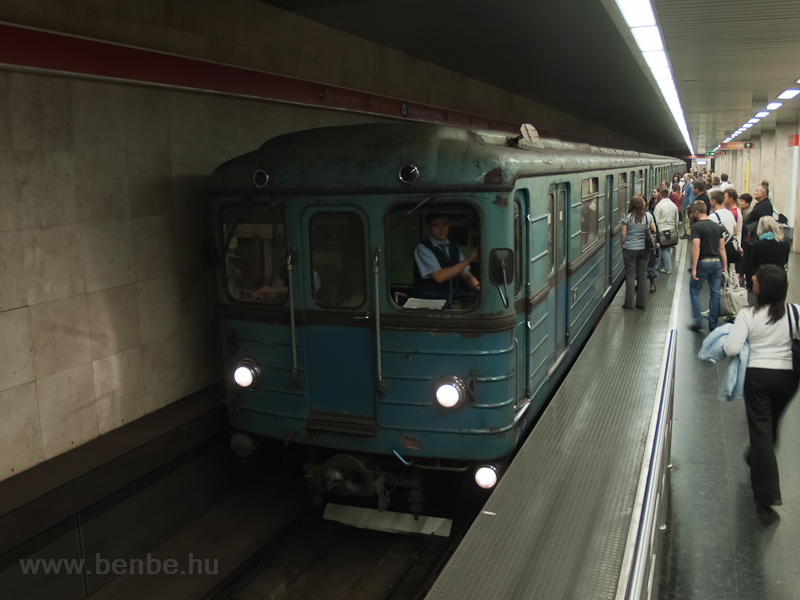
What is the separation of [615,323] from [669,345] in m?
3.07

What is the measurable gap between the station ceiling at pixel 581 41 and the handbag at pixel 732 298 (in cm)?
318

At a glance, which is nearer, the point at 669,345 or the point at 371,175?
the point at 371,175

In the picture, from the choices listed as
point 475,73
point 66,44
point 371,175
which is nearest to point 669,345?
point 371,175

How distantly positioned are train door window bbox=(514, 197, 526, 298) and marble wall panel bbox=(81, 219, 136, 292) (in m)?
3.17

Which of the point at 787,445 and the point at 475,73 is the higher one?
the point at 475,73

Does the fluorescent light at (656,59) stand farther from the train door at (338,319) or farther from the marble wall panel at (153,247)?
the marble wall panel at (153,247)

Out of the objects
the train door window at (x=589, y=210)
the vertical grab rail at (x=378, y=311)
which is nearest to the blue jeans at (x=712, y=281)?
the train door window at (x=589, y=210)

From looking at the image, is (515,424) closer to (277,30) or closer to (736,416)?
(736,416)

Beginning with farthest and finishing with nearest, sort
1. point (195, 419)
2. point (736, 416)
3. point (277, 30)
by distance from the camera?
1. point (277, 30)
2. point (736, 416)
3. point (195, 419)

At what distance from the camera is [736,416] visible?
7137mm

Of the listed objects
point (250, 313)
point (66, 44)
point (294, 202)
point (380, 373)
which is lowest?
point (380, 373)

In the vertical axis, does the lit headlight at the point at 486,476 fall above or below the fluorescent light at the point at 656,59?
below

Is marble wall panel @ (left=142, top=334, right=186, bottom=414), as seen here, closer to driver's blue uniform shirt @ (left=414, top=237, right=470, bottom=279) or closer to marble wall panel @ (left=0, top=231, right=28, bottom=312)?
marble wall panel @ (left=0, top=231, right=28, bottom=312)

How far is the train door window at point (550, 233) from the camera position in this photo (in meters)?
6.10
